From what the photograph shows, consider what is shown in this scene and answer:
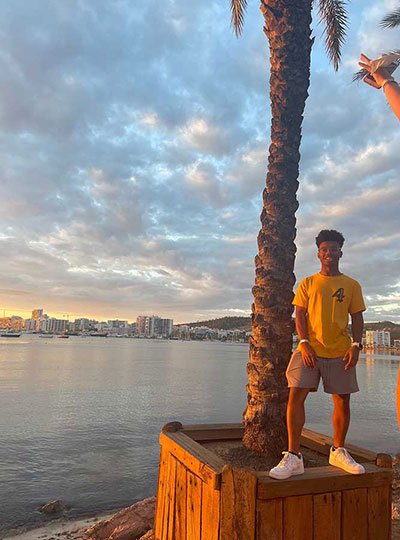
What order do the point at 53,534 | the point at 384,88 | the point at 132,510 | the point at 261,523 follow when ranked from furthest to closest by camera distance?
1. the point at 53,534
2. the point at 132,510
3. the point at 261,523
4. the point at 384,88

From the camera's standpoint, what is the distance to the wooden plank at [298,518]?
2665 mm

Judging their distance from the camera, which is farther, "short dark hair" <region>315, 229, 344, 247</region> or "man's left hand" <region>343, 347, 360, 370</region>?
"short dark hair" <region>315, 229, 344, 247</region>

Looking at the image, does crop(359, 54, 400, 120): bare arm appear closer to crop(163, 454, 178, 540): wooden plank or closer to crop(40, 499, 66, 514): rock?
crop(163, 454, 178, 540): wooden plank

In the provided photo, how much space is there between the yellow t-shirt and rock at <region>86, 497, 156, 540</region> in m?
4.80

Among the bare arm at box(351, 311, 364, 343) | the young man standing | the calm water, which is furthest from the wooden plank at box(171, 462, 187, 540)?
the calm water

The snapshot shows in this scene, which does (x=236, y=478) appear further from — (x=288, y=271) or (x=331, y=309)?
(x=288, y=271)

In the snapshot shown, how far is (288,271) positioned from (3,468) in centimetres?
1156

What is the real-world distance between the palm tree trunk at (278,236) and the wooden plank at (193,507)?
1192 mm

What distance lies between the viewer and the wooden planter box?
2596 mm

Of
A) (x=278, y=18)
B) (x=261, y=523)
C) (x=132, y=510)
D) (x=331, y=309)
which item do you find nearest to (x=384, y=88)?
(x=331, y=309)

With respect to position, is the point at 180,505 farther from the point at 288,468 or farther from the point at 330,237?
the point at 330,237

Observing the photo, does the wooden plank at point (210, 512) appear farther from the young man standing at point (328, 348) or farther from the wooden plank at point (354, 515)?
the wooden plank at point (354, 515)

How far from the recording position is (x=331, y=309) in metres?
3.38

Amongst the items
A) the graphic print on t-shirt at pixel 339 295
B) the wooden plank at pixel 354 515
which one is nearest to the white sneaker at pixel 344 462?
the wooden plank at pixel 354 515
